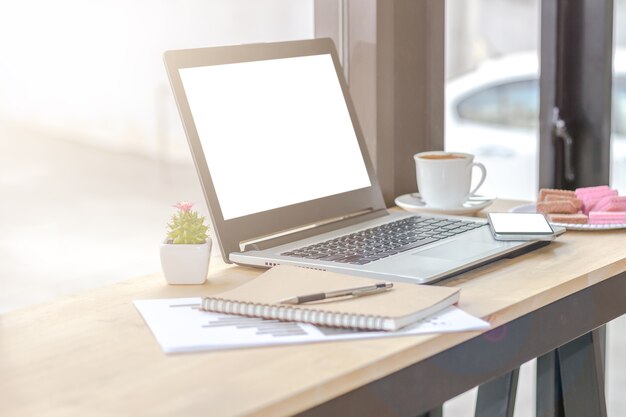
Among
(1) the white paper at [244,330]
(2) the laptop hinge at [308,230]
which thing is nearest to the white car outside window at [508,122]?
(2) the laptop hinge at [308,230]

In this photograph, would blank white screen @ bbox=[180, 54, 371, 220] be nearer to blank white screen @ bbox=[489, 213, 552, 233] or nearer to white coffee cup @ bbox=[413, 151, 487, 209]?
white coffee cup @ bbox=[413, 151, 487, 209]

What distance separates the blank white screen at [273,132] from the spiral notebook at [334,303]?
25 centimetres

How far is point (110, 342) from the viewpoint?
108 cm

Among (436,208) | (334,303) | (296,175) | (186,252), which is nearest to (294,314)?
(334,303)

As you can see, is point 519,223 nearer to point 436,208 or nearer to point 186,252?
point 436,208

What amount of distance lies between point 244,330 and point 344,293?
0.14m

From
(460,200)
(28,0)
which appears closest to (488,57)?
(460,200)

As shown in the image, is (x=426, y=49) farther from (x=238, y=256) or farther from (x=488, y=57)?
(x=238, y=256)

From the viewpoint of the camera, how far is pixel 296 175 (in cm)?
156

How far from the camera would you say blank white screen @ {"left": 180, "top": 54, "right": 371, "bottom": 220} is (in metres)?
1.44

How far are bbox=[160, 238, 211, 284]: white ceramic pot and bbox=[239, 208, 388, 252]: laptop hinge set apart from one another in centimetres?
12

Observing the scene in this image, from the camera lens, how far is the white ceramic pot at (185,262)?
1313mm

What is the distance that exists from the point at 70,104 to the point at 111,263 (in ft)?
0.81

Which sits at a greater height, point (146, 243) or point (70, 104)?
point (70, 104)
